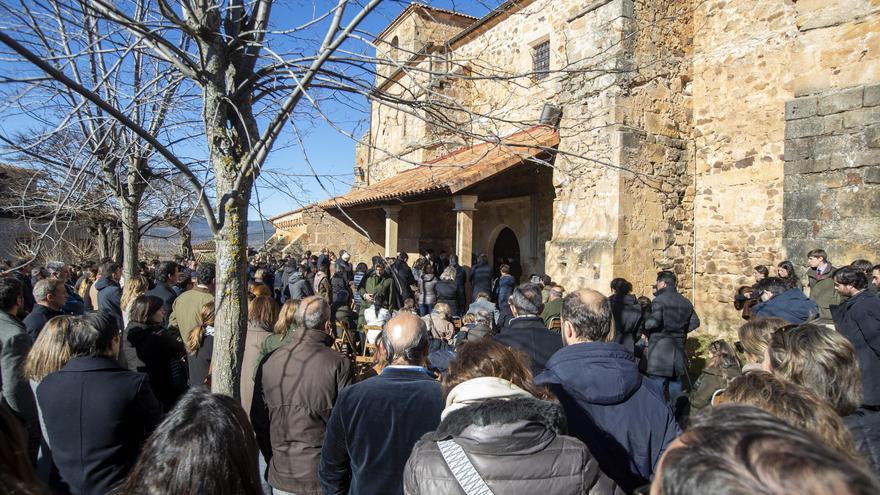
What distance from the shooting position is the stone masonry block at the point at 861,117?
4820mm

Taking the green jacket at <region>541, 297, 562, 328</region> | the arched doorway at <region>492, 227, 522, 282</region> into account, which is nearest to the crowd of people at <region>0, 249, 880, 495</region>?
the green jacket at <region>541, 297, 562, 328</region>

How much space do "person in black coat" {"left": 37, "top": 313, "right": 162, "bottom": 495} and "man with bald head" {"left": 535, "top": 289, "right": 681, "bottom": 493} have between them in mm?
1740

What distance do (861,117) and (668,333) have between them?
2.84 metres

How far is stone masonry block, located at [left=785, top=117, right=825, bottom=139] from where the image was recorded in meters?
5.21

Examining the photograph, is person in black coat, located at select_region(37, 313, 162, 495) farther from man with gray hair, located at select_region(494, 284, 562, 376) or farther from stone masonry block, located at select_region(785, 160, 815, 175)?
stone masonry block, located at select_region(785, 160, 815, 175)

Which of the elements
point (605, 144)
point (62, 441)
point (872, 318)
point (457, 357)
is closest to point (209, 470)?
point (457, 357)

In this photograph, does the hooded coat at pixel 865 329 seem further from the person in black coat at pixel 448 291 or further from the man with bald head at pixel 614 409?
the person in black coat at pixel 448 291

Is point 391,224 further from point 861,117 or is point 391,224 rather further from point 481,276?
point 861,117

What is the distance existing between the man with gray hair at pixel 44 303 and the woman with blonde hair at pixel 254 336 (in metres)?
1.60

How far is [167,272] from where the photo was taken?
5145mm

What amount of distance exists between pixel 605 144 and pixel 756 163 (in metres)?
2.29

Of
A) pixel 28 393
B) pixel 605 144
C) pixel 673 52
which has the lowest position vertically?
pixel 28 393

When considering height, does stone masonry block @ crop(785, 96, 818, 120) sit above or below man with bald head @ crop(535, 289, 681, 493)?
above

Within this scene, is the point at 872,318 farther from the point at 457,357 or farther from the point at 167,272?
the point at 167,272
